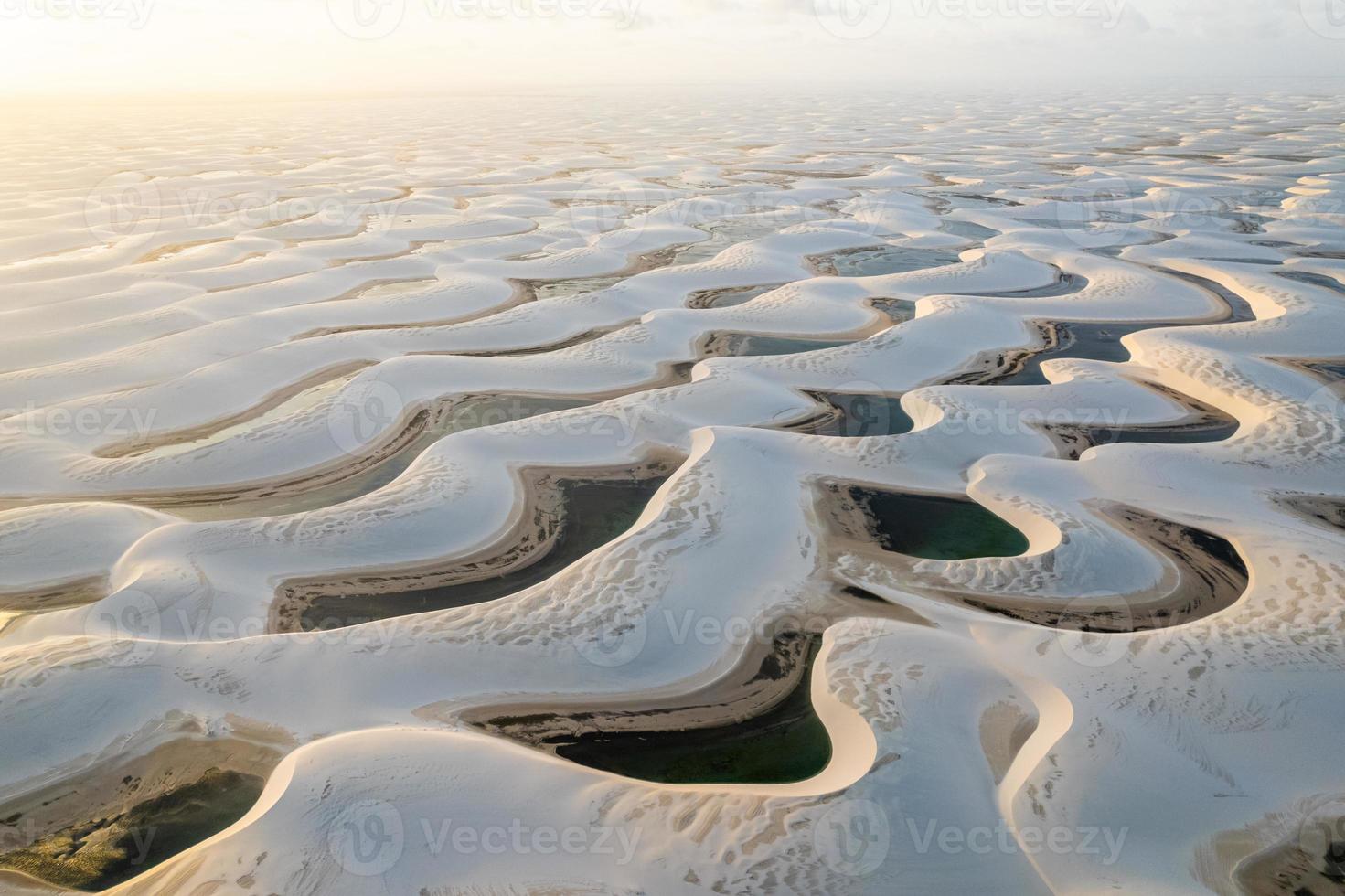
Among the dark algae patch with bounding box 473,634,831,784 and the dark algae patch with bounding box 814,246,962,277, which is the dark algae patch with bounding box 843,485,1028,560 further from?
the dark algae patch with bounding box 814,246,962,277

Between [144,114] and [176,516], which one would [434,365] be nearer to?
[176,516]

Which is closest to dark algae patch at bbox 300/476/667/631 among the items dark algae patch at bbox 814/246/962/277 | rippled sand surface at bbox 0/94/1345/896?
rippled sand surface at bbox 0/94/1345/896

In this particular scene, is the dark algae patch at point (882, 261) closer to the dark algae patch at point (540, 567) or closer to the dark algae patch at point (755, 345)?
the dark algae patch at point (755, 345)

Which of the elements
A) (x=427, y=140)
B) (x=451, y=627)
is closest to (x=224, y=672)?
(x=451, y=627)

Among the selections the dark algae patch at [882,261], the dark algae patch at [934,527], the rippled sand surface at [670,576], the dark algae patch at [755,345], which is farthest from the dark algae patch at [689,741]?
the dark algae patch at [882,261]

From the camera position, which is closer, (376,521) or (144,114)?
(376,521)

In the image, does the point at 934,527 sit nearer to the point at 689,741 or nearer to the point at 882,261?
the point at 689,741
